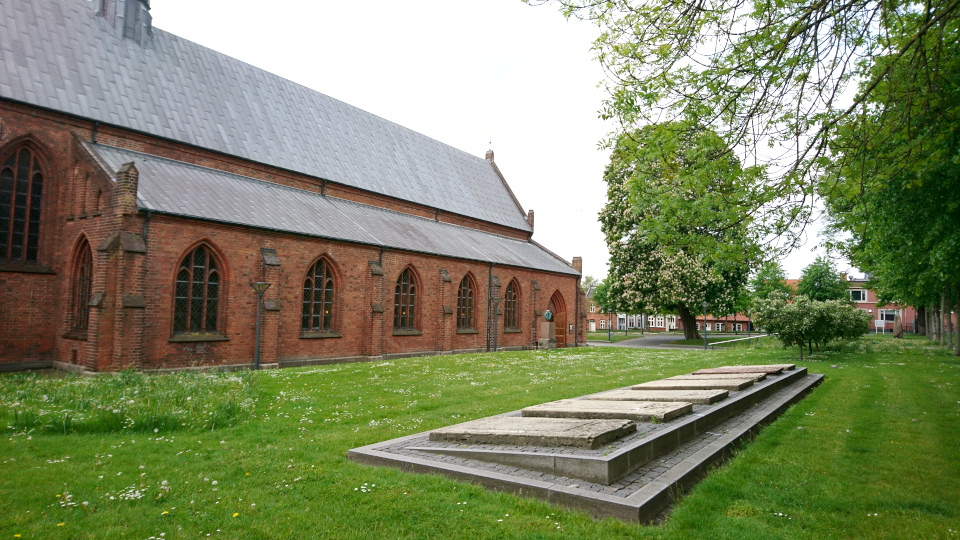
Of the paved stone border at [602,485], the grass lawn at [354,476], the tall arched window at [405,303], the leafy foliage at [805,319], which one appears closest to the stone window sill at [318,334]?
the tall arched window at [405,303]

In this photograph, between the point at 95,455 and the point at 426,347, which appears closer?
the point at 95,455

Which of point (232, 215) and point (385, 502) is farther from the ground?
point (232, 215)

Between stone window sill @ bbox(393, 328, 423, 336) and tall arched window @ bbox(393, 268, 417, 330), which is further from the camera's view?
tall arched window @ bbox(393, 268, 417, 330)

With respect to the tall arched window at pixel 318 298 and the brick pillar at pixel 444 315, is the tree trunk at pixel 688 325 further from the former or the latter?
the tall arched window at pixel 318 298

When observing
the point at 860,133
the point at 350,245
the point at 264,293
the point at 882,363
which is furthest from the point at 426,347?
the point at 860,133

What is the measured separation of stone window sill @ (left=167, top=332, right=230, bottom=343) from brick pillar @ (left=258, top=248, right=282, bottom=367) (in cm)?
115

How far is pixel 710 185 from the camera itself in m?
8.00

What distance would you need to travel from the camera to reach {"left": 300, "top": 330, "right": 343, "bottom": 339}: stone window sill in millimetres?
19531

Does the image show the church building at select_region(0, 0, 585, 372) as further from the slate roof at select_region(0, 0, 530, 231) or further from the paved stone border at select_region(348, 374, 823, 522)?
the paved stone border at select_region(348, 374, 823, 522)

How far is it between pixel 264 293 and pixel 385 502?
14286 mm

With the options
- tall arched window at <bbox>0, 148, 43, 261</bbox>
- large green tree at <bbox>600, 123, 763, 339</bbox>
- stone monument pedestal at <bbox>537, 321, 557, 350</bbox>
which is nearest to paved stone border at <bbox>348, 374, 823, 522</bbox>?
large green tree at <bbox>600, 123, 763, 339</bbox>

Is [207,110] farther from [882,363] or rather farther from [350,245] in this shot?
[882,363]

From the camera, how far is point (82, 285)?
53.1 ft

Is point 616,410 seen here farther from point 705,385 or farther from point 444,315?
point 444,315
